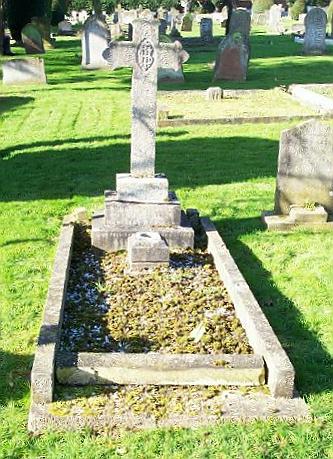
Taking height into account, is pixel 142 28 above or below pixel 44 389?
above

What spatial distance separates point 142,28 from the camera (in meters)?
6.64

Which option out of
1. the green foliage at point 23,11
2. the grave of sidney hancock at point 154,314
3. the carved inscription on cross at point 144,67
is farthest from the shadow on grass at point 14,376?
the green foliage at point 23,11

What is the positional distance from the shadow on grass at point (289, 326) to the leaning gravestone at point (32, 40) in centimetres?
2451

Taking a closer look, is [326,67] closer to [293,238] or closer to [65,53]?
[65,53]

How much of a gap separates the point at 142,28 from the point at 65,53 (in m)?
25.2

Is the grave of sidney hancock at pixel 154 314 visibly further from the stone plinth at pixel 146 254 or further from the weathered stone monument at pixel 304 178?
the weathered stone monument at pixel 304 178

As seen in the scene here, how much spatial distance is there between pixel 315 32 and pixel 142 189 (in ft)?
79.4

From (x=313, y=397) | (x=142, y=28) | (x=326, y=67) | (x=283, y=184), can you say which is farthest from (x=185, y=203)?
(x=326, y=67)

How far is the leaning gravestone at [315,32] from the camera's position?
28.4 metres

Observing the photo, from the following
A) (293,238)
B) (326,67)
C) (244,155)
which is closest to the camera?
(293,238)

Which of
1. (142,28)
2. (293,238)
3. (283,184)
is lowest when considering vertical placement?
(293,238)

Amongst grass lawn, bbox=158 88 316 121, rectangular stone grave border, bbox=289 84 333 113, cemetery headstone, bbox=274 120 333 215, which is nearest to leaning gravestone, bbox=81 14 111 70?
grass lawn, bbox=158 88 316 121

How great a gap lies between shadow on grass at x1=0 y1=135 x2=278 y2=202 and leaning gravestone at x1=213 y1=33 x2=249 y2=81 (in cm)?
859

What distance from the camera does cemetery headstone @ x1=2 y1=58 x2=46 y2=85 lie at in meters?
20.0
